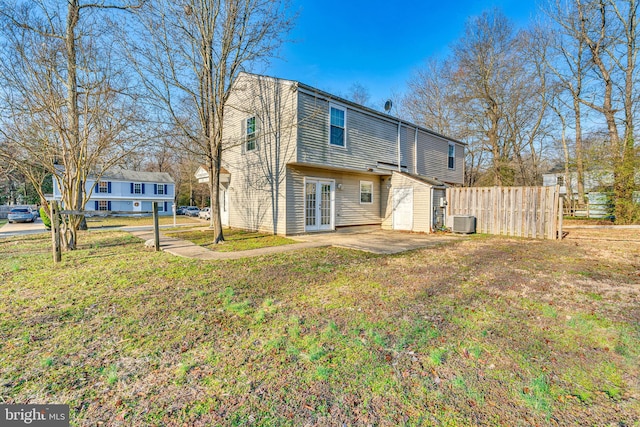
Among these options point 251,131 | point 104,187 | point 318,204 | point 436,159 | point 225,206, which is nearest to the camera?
point 318,204

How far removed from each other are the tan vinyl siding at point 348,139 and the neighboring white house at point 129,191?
2630 cm

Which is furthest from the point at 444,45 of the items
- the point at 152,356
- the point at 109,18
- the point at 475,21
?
the point at 152,356

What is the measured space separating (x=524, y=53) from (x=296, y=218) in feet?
72.4

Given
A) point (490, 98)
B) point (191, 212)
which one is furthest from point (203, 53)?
point (191, 212)

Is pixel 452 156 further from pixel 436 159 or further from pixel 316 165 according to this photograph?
pixel 316 165

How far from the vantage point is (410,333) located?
3.18 meters

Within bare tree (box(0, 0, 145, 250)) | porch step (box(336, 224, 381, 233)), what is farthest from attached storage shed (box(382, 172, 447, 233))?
bare tree (box(0, 0, 145, 250))

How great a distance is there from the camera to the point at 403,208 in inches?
529

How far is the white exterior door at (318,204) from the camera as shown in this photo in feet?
37.8

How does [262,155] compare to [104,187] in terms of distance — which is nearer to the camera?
[262,155]

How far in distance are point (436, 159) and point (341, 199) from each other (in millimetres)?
8029

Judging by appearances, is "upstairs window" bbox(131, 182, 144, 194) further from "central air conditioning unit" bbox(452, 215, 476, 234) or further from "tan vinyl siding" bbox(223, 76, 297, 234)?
"central air conditioning unit" bbox(452, 215, 476, 234)

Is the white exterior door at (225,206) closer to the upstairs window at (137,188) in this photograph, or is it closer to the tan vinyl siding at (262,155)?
the tan vinyl siding at (262,155)

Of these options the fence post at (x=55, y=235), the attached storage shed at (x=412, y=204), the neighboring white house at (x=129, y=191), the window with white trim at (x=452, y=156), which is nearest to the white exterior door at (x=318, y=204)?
the attached storage shed at (x=412, y=204)
